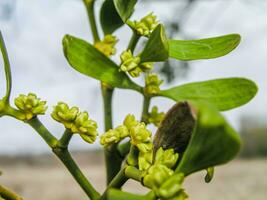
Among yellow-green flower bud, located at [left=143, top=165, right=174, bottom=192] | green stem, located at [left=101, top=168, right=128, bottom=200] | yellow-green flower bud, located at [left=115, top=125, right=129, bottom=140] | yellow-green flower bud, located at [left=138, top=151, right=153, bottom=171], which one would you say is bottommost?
green stem, located at [left=101, top=168, right=128, bottom=200]

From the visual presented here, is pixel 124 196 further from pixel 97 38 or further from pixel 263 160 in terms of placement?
pixel 263 160

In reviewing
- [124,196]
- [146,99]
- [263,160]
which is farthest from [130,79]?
[263,160]

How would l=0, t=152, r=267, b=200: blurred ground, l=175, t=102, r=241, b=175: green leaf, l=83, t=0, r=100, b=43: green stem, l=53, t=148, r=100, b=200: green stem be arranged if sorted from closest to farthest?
1. l=175, t=102, r=241, b=175: green leaf
2. l=53, t=148, r=100, b=200: green stem
3. l=83, t=0, r=100, b=43: green stem
4. l=0, t=152, r=267, b=200: blurred ground

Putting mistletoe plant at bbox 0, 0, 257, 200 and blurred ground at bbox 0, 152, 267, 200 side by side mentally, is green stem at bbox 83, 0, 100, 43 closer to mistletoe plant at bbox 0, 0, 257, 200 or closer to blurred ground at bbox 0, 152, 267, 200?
mistletoe plant at bbox 0, 0, 257, 200

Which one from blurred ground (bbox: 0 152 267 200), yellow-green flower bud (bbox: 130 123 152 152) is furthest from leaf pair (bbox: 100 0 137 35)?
blurred ground (bbox: 0 152 267 200)

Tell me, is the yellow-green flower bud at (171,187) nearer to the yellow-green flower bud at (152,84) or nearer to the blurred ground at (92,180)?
the yellow-green flower bud at (152,84)

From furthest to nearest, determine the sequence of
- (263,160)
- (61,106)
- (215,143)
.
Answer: (263,160) → (61,106) → (215,143)
